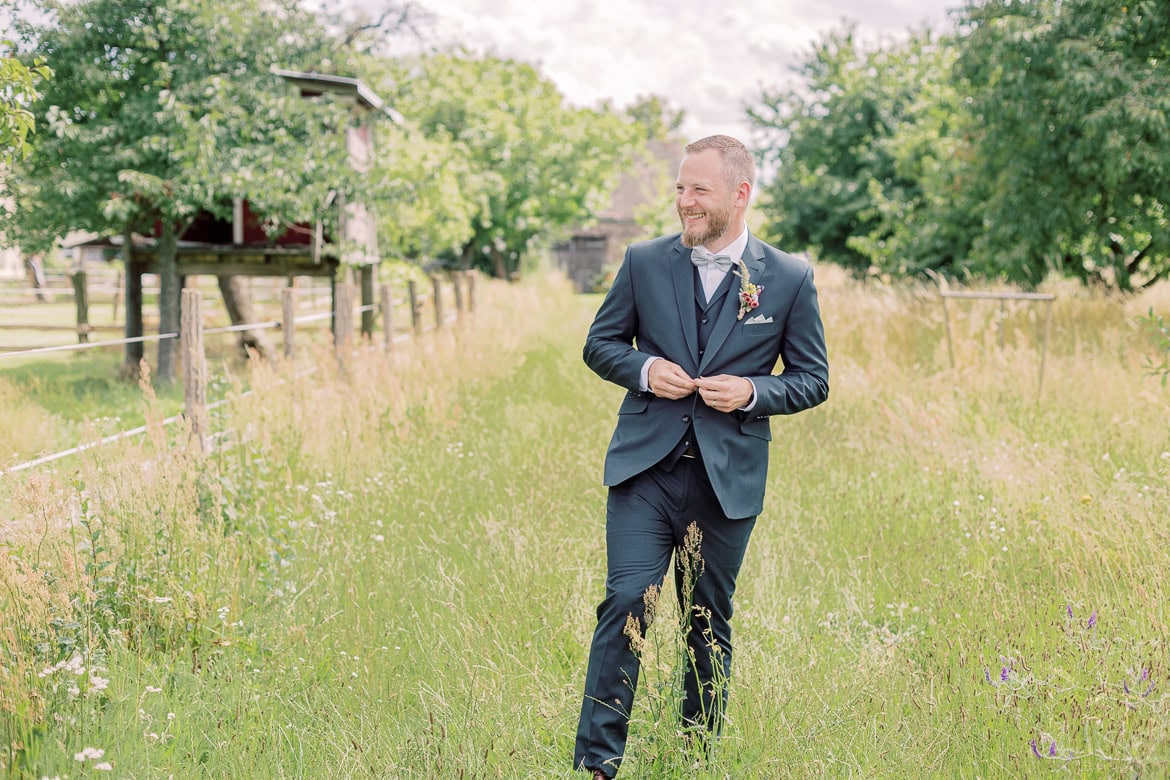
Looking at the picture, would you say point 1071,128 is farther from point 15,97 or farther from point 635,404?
point 15,97

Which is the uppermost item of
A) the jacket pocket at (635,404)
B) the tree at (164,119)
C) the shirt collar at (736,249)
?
the tree at (164,119)

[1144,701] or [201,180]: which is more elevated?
[201,180]

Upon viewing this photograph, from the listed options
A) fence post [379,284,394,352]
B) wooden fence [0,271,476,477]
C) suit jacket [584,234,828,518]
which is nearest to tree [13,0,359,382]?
wooden fence [0,271,476,477]

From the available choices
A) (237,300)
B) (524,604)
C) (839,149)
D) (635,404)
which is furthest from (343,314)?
(839,149)

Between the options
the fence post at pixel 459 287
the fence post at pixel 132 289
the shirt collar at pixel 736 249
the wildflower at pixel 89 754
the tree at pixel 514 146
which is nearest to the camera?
the wildflower at pixel 89 754

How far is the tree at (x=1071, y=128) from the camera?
12250 millimetres

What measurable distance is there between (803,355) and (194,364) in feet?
15.6

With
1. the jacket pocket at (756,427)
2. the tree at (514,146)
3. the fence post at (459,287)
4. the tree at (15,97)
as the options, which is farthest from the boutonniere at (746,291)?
the tree at (514,146)

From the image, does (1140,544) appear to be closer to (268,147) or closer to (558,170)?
(268,147)

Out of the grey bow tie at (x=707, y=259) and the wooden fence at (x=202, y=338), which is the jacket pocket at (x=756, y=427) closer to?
the grey bow tie at (x=707, y=259)

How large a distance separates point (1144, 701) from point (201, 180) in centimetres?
1424

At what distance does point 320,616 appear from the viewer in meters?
4.73

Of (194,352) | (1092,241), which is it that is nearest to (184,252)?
(194,352)

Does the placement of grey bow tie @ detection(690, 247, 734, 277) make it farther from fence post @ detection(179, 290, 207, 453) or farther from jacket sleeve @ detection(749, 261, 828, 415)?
fence post @ detection(179, 290, 207, 453)
